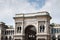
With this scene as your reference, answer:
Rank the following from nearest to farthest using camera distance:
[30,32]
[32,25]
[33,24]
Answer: [33,24] → [32,25] → [30,32]

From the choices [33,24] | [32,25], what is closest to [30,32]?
[32,25]

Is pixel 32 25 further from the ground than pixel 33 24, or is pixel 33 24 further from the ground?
pixel 33 24

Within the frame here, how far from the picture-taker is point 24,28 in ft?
208

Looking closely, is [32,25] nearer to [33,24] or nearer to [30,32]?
[33,24]

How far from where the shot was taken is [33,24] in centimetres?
6247

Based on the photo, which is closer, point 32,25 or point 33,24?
point 33,24

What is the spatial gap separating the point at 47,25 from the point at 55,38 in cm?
2884

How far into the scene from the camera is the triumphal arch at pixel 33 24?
60.2 meters

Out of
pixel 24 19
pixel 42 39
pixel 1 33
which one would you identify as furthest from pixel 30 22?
pixel 1 33

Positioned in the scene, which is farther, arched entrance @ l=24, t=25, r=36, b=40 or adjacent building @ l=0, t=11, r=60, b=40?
arched entrance @ l=24, t=25, r=36, b=40

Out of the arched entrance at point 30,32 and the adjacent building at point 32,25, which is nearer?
the adjacent building at point 32,25

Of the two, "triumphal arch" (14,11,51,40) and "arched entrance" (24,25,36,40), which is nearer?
"triumphal arch" (14,11,51,40)

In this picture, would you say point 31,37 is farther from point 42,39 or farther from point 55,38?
point 55,38

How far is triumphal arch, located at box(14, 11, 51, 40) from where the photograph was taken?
197 feet
